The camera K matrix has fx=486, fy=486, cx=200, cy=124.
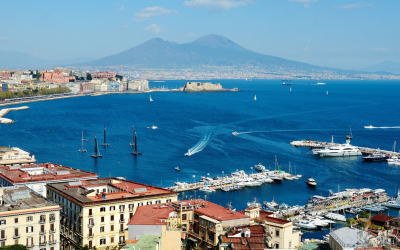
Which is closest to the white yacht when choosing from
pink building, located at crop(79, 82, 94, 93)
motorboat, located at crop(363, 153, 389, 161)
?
motorboat, located at crop(363, 153, 389, 161)

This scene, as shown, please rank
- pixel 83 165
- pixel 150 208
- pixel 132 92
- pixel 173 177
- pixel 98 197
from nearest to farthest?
pixel 150 208
pixel 98 197
pixel 173 177
pixel 83 165
pixel 132 92

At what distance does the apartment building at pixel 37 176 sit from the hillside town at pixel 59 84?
225ft

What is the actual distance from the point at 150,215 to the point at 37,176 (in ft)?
25.5

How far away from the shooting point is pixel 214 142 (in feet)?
148

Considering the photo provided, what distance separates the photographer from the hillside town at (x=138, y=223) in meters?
12.7

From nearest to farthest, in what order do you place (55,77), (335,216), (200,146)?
(335,216), (200,146), (55,77)

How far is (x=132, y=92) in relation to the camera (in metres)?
124

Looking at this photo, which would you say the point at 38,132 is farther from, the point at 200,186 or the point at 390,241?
the point at 390,241

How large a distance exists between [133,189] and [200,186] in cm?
1128

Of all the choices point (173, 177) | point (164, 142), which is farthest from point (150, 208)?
point (164, 142)

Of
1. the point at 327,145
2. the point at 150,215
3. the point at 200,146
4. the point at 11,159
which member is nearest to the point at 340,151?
the point at 327,145

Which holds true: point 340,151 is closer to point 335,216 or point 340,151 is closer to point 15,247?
point 335,216

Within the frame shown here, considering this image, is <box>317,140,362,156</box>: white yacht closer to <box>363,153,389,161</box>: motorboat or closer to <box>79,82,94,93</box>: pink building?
<box>363,153,389,161</box>: motorboat

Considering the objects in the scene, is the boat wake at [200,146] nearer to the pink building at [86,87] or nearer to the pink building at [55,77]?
the pink building at [86,87]
